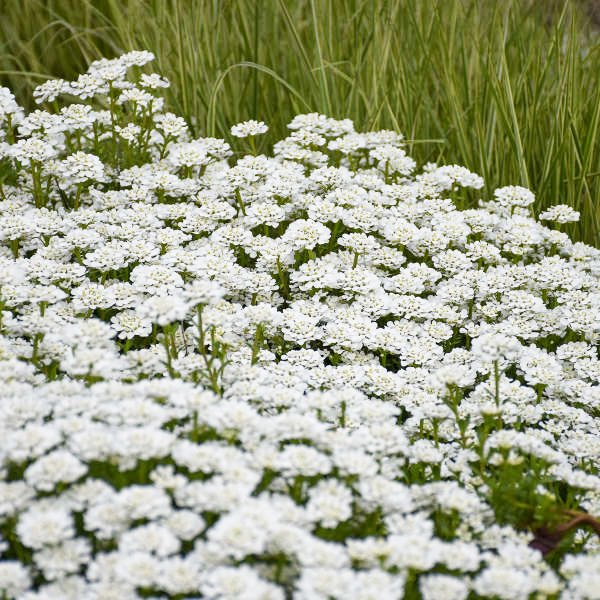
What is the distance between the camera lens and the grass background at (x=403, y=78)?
5332 millimetres

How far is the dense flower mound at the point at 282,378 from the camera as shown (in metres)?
2.14

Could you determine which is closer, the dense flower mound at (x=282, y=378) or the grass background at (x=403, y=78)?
the dense flower mound at (x=282, y=378)

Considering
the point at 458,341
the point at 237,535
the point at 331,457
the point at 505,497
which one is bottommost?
the point at 458,341

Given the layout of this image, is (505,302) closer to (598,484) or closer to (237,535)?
(598,484)

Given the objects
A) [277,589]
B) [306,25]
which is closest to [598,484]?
[277,589]

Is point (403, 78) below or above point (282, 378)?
above

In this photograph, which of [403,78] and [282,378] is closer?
[282,378]

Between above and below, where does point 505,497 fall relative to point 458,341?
above

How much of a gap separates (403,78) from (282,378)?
131 inches

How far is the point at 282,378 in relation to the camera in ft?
10.1

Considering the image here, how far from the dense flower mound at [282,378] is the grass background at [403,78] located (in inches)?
24.0

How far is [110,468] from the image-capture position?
7.89ft

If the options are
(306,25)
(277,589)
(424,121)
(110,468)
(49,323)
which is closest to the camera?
(277,589)

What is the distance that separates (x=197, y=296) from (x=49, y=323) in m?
0.64
